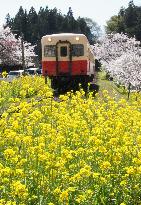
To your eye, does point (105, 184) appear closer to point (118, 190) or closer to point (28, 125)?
point (118, 190)

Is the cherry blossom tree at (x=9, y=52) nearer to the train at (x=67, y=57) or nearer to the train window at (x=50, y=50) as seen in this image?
the train window at (x=50, y=50)

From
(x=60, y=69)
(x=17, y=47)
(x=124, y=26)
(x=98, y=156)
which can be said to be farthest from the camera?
(x=124, y=26)

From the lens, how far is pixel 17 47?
5838 cm

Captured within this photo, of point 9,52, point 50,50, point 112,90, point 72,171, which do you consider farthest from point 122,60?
point 72,171

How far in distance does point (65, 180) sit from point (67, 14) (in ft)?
290

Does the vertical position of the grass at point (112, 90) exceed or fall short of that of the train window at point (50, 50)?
it falls short

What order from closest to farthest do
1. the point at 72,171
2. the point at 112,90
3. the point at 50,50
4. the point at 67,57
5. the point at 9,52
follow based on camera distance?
the point at 72,171 < the point at 67,57 < the point at 50,50 < the point at 112,90 < the point at 9,52

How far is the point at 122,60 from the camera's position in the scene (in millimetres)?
44750

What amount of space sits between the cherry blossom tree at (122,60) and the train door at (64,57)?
719cm

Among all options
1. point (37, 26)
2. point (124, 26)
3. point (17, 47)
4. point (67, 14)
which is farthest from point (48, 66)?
point (67, 14)

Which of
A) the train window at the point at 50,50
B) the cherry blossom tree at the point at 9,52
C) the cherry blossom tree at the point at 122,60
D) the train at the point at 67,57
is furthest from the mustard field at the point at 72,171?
the cherry blossom tree at the point at 9,52

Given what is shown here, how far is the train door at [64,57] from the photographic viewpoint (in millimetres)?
21922

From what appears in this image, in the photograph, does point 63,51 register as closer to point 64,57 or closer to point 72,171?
point 64,57

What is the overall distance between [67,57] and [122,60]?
76.5 ft
